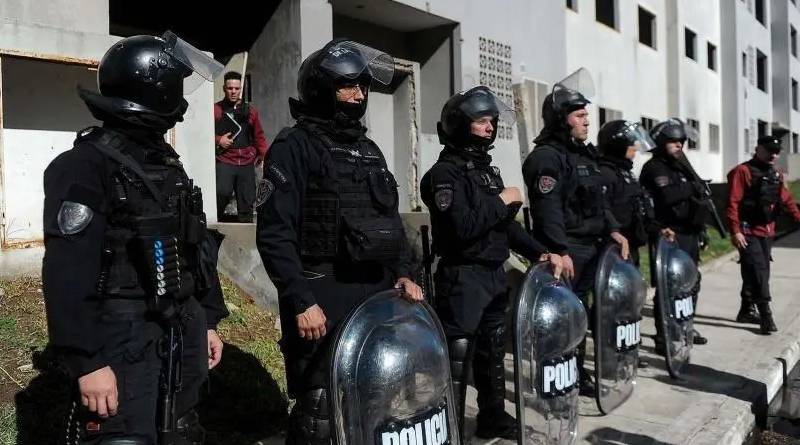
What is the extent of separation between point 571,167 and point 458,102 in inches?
42.8

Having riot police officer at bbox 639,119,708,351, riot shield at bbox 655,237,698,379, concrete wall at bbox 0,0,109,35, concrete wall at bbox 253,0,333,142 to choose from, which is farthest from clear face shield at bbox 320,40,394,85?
concrete wall at bbox 253,0,333,142

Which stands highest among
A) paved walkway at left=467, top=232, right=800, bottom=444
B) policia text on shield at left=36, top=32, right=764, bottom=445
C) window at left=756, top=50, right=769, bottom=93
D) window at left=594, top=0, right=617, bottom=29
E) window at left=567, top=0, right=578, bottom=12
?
window at left=756, top=50, right=769, bottom=93

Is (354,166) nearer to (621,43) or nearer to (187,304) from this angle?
(187,304)

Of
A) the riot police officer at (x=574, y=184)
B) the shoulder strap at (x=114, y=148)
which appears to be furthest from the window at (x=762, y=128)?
the shoulder strap at (x=114, y=148)

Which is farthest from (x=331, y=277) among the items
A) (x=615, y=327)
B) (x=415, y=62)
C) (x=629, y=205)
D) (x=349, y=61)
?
(x=415, y=62)

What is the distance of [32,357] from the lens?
3916 millimetres

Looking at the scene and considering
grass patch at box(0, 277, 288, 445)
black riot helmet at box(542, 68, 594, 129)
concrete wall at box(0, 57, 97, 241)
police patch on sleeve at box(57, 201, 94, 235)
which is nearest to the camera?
police patch on sleeve at box(57, 201, 94, 235)

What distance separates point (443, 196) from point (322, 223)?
3.04ft

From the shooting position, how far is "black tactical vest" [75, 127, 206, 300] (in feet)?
7.18

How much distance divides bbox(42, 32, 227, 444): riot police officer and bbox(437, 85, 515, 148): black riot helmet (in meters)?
1.52

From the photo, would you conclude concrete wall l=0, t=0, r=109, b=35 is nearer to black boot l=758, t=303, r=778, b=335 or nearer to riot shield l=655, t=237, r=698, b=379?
riot shield l=655, t=237, r=698, b=379

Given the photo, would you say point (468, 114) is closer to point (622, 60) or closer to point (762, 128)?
point (622, 60)

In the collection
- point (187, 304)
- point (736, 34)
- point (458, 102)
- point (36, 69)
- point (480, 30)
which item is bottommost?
point (187, 304)

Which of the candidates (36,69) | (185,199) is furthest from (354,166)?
(36,69)
